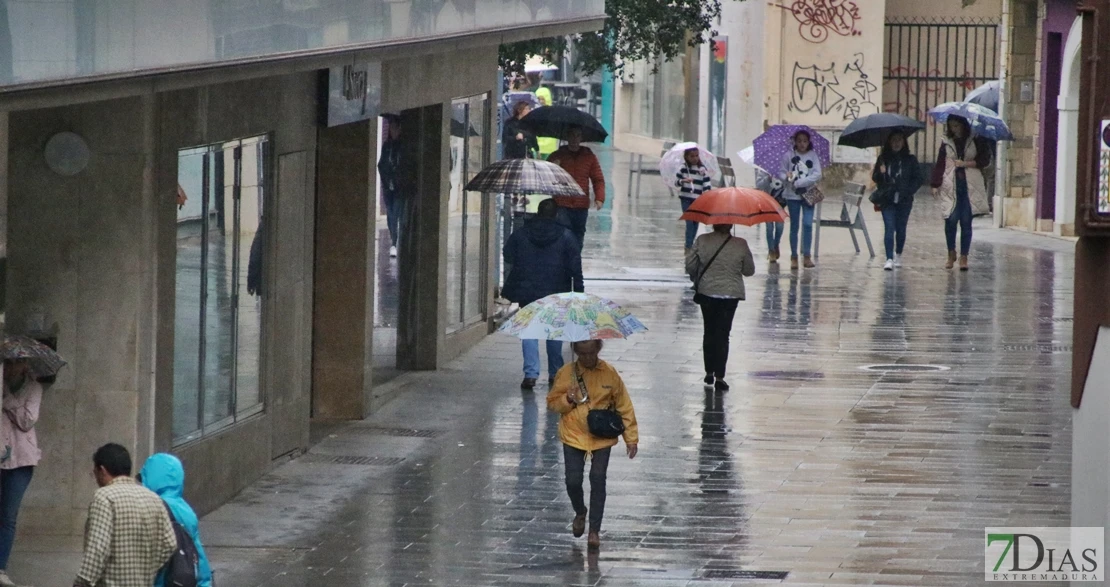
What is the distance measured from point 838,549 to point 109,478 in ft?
14.5

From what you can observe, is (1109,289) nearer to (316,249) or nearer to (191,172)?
(191,172)

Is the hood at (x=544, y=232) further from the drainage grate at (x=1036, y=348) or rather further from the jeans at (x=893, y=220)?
the jeans at (x=893, y=220)

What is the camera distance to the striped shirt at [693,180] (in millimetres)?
21516

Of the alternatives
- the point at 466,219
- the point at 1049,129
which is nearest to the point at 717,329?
the point at 466,219

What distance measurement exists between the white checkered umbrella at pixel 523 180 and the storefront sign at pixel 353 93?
2.07 metres

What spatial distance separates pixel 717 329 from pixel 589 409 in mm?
4949

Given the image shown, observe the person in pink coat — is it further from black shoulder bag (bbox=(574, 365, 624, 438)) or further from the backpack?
black shoulder bag (bbox=(574, 365, 624, 438))

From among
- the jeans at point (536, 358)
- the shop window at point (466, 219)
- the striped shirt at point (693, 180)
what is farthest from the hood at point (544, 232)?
the striped shirt at point (693, 180)

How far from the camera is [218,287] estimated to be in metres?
11.2

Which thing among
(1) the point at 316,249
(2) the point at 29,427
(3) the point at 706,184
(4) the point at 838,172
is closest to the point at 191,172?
(2) the point at 29,427

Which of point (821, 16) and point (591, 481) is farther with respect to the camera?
point (821, 16)

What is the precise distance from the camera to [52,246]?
31.8 feet

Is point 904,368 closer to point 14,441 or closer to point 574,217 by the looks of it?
point 574,217

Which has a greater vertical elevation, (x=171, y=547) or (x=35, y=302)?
(x=35, y=302)
